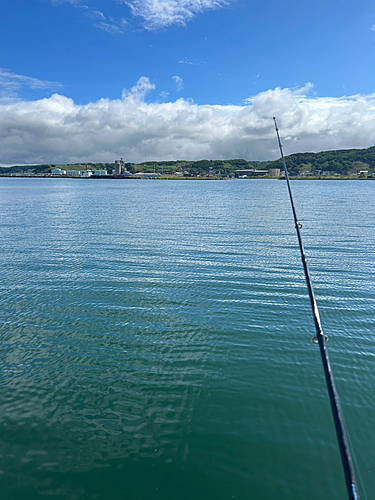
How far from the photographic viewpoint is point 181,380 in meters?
9.77

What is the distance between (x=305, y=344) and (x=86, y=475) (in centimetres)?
800

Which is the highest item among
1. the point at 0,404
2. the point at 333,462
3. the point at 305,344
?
the point at 0,404

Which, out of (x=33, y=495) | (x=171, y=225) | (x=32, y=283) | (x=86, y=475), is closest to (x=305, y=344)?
(x=86, y=475)

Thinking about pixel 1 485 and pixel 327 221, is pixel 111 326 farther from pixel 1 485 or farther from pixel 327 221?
pixel 327 221

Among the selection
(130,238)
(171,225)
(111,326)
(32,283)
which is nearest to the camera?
(111,326)

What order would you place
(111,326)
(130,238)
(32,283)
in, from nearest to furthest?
(111,326) → (32,283) → (130,238)

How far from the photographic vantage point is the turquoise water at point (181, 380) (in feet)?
22.7

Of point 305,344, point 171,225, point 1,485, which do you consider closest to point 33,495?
point 1,485

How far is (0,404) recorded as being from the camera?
8969 millimetres

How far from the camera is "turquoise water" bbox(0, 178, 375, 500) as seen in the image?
6914 millimetres

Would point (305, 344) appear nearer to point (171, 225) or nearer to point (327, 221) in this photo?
point (171, 225)

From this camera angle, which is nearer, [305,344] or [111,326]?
[305,344]

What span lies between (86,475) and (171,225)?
3172cm

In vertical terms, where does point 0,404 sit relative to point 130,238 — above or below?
below
